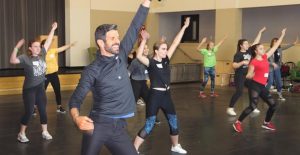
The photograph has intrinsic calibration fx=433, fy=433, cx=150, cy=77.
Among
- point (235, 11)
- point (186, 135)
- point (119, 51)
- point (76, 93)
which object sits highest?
point (235, 11)

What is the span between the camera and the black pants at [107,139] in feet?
11.8

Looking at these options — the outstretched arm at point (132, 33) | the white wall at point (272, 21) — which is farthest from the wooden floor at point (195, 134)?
the white wall at point (272, 21)

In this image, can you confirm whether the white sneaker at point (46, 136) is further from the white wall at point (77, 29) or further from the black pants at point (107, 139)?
the white wall at point (77, 29)

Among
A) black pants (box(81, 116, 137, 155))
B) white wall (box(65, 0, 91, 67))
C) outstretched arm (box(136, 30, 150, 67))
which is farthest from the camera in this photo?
white wall (box(65, 0, 91, 67))

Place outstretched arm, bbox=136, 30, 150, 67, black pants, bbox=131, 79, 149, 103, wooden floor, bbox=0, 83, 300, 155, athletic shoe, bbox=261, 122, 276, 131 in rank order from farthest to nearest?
black pants, bbox=131, 79, 149, 103 < athletic shoe, bbox=261, 122, 276, 131 < wooden floor, bbox=0, 83, 300, 155 < outstretched arm, bbox=136, 30, 150, 67

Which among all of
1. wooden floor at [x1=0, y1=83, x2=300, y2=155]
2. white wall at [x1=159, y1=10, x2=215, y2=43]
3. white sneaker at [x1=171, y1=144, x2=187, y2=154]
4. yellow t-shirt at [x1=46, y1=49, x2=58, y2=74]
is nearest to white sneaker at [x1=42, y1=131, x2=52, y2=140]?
wooden floor at [x1=0, y1=83, x2=300, y2=155]

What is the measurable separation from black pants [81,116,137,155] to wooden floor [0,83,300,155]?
261 cm

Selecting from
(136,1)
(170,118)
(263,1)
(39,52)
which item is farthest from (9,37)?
(170,118)

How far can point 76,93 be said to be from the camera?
11.4ft

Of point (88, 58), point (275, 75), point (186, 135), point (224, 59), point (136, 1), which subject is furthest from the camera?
point (136, 1)

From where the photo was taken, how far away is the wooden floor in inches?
252

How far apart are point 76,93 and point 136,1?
1713 centimetres

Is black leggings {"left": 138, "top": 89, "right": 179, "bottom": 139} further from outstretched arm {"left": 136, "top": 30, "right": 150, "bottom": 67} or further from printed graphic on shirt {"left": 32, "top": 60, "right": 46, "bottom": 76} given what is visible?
printed graphic on shirt {"left": 32, "top": 60, "right": 46, "bottom": 76}

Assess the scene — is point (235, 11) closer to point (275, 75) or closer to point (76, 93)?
point (275, 75)
